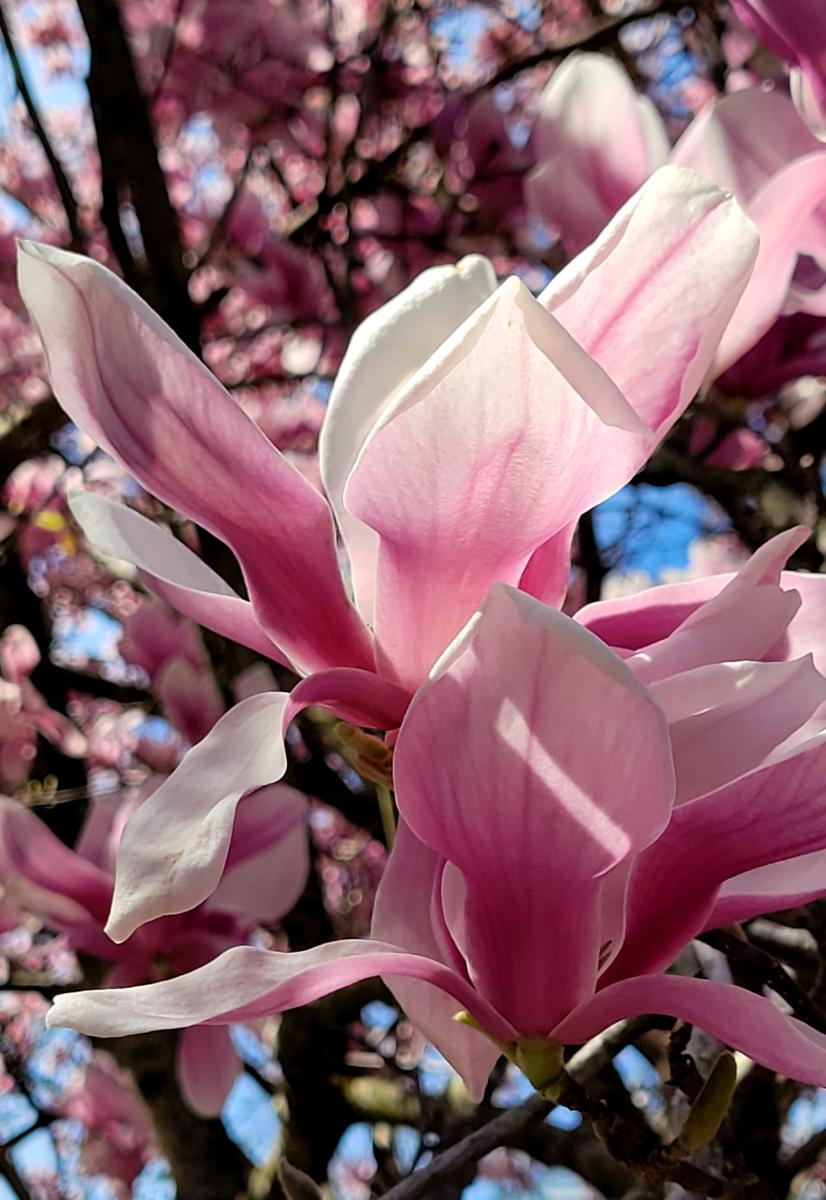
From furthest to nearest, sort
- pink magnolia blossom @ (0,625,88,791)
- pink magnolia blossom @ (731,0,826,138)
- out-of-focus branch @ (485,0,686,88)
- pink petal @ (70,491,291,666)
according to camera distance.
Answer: pink magnolia blossom @ (0,625,88,791), out-of-focus branch @ (485,0,686,88), pink magnolia blossom @ (731,0,826,138), pink petal @ (70,491,291,666)

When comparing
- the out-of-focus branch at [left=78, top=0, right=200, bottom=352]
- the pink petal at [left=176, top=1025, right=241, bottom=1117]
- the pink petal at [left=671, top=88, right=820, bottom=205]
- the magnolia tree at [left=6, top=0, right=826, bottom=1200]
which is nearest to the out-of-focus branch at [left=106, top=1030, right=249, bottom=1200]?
the pink petal at [left=176, top=1025, right=241, bottom=1117]

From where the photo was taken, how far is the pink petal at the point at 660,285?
0.36 metres

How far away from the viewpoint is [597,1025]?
0.41m

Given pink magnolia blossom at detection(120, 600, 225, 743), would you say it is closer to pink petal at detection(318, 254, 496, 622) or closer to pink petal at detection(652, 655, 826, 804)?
pink petal at detection(318, 254, 496, 622)

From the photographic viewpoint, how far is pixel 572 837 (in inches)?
14.2

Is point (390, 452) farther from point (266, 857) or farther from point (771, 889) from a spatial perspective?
point (266, 857)

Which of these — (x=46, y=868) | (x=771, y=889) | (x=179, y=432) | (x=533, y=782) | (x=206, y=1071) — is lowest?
(x=206, y=1071)

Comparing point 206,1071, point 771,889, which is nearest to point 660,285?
point 771,889

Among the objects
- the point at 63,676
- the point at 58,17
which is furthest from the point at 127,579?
the point at 58,17

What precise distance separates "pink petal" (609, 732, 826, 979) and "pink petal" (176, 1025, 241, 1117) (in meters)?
0.81

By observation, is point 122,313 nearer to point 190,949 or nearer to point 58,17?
point 190,949

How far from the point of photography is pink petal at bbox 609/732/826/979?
37cm

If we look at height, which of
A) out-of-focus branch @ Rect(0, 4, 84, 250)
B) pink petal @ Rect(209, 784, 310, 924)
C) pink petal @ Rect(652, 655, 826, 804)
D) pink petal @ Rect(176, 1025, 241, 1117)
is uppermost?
out-of-focus branch @ Rect(0, 4, 84, 250)

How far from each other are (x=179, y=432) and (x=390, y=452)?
0.09m
